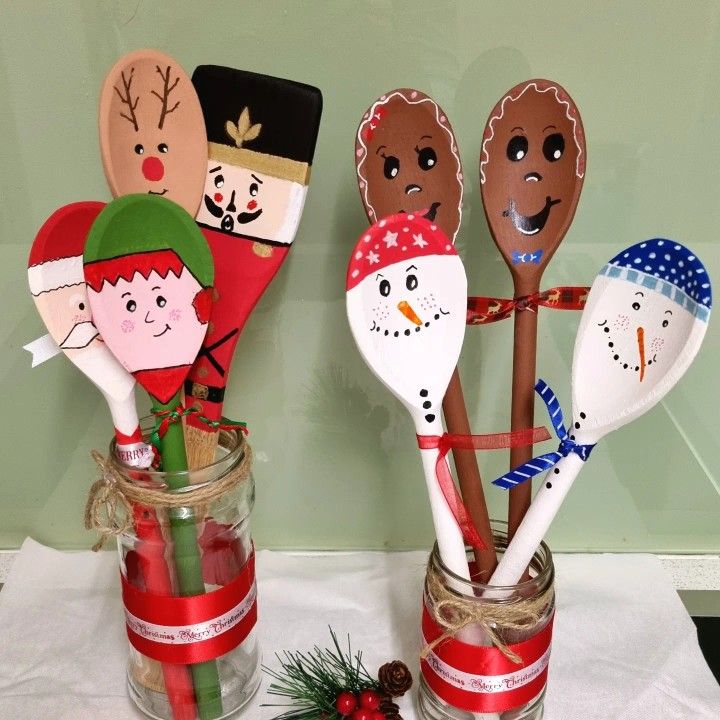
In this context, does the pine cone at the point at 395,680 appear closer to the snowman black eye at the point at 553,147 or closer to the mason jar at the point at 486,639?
the mason jar at the point at 486,639

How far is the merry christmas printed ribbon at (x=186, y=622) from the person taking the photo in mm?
571

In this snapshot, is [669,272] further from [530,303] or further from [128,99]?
[128,99]

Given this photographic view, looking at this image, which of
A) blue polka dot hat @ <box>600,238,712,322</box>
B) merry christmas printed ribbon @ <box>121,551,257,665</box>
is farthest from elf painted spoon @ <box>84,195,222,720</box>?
blue polka dot hat @ <box>600,238,712,322</box>

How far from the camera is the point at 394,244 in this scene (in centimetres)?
51

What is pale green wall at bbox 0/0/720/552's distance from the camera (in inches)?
25.1

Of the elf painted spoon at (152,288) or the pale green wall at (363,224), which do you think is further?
the pale green wall at (363,224)

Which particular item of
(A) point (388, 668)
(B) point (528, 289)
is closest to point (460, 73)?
(B) point (528, 289)

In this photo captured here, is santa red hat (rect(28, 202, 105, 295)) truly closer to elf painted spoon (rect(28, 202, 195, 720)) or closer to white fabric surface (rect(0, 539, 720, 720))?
elf painted spoon (rect(28, 202, 195, 720))

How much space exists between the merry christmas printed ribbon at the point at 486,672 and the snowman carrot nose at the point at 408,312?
239 millimetres

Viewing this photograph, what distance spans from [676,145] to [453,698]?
542 mm

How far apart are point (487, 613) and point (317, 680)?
19 centimetres

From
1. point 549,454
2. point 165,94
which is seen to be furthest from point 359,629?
point 165,94

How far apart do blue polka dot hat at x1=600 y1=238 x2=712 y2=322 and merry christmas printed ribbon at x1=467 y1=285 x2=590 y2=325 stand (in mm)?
48

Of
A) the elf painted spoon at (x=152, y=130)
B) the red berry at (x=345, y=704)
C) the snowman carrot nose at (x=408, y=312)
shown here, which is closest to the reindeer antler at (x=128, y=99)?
the elf painted spoon at (x=152, y=130)
